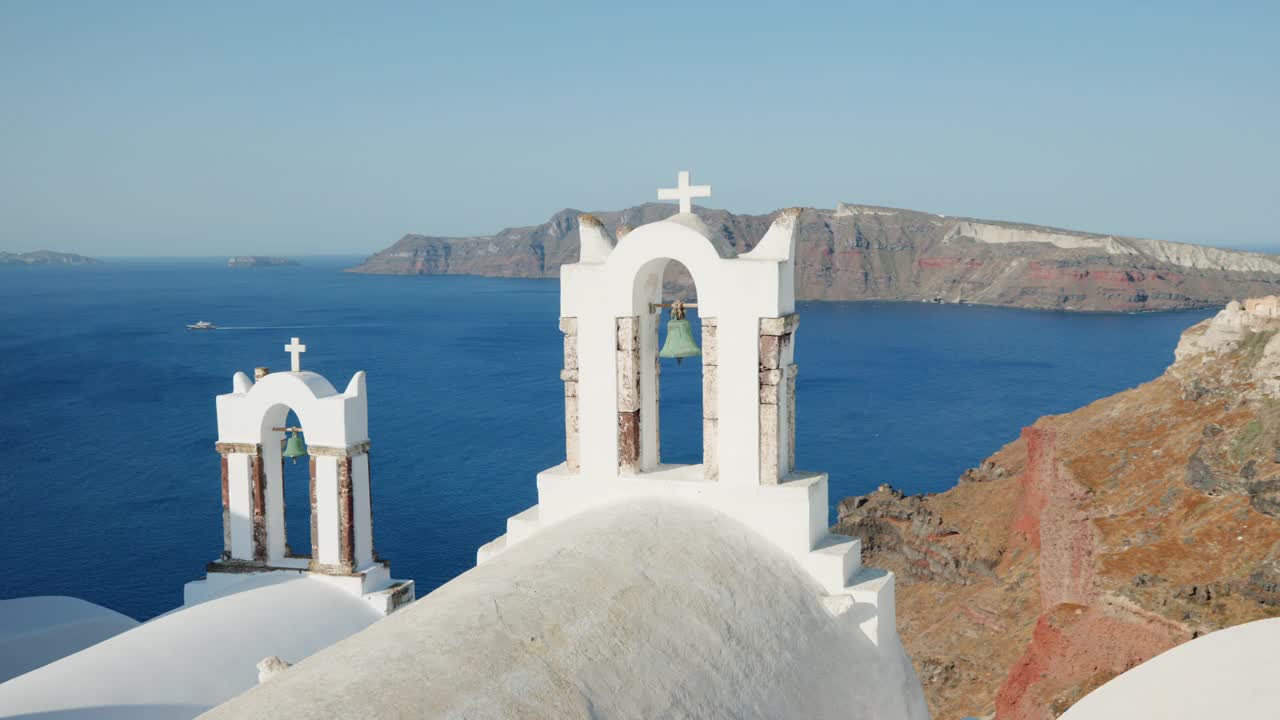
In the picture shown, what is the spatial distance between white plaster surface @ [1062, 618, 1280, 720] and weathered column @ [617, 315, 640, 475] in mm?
4136

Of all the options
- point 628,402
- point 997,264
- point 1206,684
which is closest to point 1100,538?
point 1206,684

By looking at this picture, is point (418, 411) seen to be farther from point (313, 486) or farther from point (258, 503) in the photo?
point (313, 486)

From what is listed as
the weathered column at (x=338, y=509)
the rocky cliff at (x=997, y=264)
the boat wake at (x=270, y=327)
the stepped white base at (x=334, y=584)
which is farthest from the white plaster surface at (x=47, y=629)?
the rocky cliff at (x=997, y=264)

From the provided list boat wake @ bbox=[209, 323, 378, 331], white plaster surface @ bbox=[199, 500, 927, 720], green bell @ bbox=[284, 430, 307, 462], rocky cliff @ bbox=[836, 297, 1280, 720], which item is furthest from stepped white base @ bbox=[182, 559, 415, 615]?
boat wake @ bbox=[209, 323, 378, 331]

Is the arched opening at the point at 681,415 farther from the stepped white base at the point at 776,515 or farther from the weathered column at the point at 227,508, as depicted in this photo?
the stepped white base at the point at 776,515

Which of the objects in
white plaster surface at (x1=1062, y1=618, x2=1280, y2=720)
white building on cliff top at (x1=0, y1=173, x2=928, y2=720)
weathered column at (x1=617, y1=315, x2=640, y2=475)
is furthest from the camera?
weathered column at (x1=617, y1=315, x2=640, y2=475)

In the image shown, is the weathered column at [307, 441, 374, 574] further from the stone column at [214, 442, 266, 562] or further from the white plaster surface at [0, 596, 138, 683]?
the white plaster surface at [0, 596, 138, 683]

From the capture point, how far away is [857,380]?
3300 inches

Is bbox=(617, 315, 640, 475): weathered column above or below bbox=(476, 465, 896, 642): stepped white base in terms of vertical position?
above

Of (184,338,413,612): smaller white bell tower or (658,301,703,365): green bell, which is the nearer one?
(658,301,703,365): green bell

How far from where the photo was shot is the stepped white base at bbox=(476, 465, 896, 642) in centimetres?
809

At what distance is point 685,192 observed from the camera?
29.7 feet

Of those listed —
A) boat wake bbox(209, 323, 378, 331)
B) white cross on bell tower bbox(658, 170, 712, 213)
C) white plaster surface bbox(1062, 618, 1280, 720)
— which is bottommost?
boat wake bbox(209, 323, 378, 331)

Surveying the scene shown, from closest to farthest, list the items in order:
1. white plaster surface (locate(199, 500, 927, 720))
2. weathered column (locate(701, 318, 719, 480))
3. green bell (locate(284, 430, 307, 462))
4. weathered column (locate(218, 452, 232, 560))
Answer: white plaster surface (locate(199, 500, 927, 720)) → weathered column (locate(701, 318, 719, 480)) → weathered column (locate(218, 452, 232, 560)) → green bell (locate(284, 430, 307, 462))
